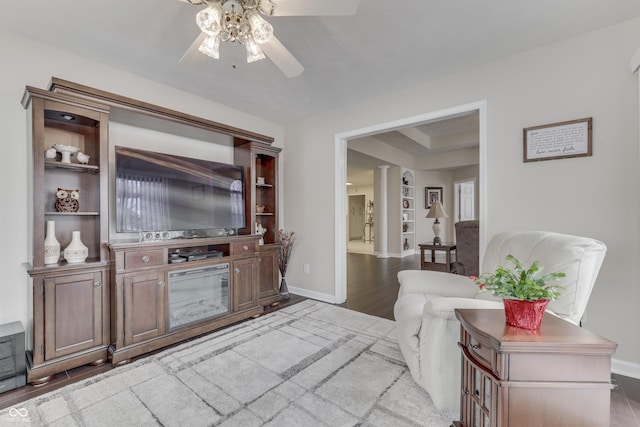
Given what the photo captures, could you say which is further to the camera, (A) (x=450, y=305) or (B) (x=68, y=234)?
(B) (x=68, y=234)

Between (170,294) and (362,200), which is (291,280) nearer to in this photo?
(170,294)

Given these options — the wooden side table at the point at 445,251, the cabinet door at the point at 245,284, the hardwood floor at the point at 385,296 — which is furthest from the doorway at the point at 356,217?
the cabinet door at the point at 245,284

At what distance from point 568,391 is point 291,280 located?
3.40 metres

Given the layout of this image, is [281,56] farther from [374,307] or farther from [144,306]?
[374,307]

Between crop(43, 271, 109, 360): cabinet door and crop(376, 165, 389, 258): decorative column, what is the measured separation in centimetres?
619

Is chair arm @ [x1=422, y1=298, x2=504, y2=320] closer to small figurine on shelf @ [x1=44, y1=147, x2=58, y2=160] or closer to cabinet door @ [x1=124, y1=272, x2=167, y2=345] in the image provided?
cabinet door @ [x1=124, y1=272, x2=167, y2=345]

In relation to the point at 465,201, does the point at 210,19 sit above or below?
above

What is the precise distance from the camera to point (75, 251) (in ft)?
6.79

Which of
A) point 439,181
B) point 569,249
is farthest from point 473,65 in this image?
point 439,181

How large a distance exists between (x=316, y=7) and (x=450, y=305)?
5.71 feet

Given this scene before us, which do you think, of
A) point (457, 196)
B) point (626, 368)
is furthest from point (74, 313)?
point (457, 196)

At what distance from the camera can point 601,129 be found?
203 centimetres

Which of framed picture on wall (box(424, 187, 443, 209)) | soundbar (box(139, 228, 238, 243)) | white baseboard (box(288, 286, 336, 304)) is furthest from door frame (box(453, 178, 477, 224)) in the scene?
soundbar (box(139, 228, 238, 243))

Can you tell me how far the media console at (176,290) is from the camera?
7.04 feet
